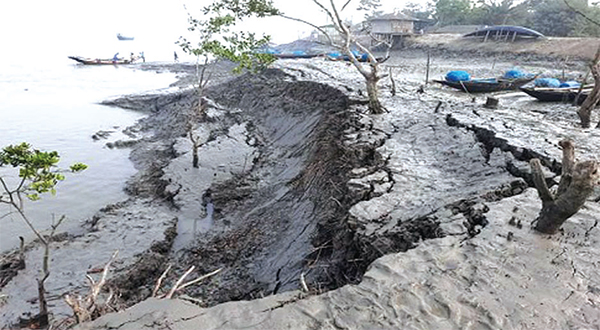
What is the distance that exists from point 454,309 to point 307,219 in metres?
4.09

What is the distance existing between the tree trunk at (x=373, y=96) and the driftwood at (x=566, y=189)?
718 centimetres

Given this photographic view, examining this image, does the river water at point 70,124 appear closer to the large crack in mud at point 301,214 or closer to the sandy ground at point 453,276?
the large crack in mud at point 301,214

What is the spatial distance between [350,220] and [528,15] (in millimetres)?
45011

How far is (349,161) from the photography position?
796 cm

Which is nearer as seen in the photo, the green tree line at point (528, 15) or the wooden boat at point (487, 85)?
the wooden boat at point (487, 85)

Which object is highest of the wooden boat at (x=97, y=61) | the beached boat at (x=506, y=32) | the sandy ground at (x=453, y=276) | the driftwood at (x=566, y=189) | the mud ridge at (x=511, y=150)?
the beached boat at (x=506, y=32)

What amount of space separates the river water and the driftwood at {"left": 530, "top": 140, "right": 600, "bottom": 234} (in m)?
9.06

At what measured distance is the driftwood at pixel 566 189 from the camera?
386cm

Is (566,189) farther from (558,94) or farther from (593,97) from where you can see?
(558,94)

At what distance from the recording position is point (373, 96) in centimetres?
1123

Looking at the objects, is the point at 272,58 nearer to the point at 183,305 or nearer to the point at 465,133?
the point at 465,133

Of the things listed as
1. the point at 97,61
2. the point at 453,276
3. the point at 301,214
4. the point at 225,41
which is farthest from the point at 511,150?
the point at 97,61

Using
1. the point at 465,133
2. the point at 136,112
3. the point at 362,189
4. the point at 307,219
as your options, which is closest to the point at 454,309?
the point at 362,189

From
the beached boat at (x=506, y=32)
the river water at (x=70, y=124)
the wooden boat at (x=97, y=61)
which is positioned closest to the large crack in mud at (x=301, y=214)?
the river water at (x=70, y=124)
